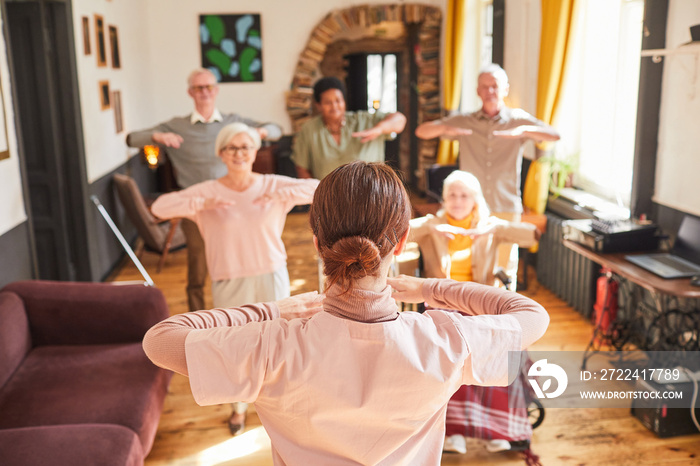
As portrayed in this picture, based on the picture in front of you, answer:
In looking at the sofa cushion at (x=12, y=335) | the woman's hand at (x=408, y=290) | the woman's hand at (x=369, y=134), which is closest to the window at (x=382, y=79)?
the woman's hand at (x=369, y=134)

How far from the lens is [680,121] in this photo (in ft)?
13.2

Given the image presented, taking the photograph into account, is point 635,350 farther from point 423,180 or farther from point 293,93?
point 293,93

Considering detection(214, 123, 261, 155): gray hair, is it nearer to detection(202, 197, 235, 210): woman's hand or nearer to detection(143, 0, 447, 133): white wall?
detection(202, 197, 235, 210): woman's hand

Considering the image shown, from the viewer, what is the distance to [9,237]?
4.00m

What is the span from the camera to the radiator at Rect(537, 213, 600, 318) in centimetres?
502

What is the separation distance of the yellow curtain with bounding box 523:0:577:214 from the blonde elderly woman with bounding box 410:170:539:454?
80.2 inches

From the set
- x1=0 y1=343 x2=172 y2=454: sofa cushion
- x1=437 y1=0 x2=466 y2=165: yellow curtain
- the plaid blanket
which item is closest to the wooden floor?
the plaid blanket

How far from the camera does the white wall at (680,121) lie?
152 inches

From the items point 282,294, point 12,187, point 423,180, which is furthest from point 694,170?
point 423,180

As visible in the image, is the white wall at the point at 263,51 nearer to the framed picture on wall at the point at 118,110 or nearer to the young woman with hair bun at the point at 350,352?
the framed picture on wall at the point at 118,110

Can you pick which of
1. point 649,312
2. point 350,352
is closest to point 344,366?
point 350,352

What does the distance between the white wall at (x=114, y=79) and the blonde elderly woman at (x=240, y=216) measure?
294 centimetres

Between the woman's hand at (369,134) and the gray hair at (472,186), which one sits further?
the woman's hand at (369,134)

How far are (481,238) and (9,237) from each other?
283 centimetres
